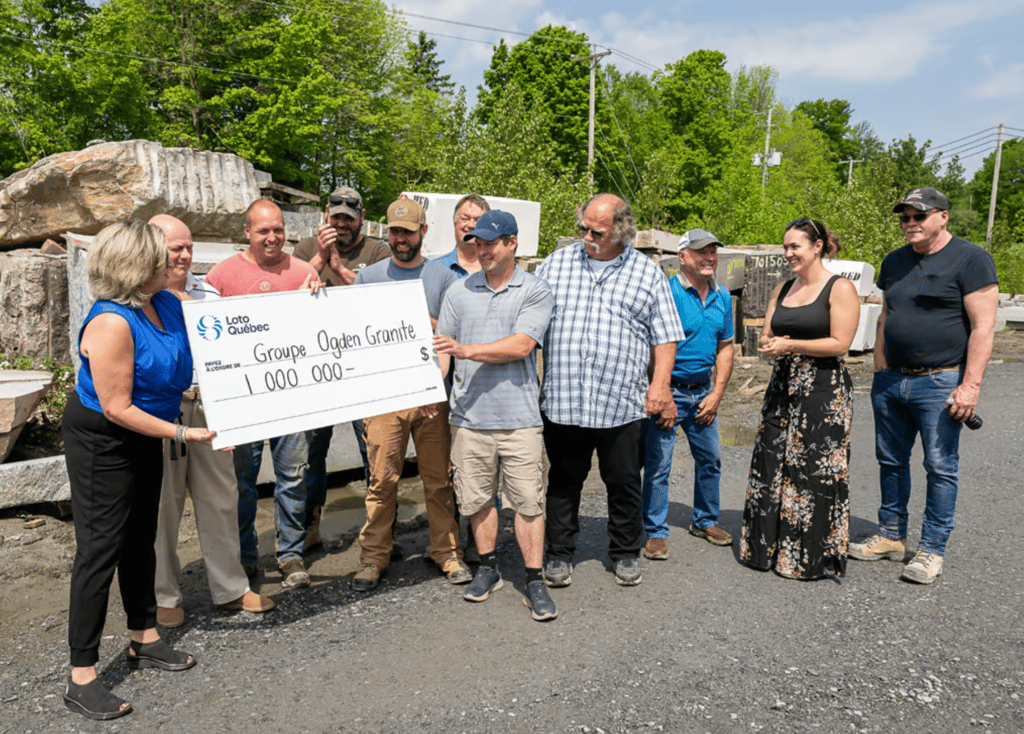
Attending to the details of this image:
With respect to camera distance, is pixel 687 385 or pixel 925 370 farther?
pixel 687 385

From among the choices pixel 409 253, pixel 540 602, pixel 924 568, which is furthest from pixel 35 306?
pixel 924 568

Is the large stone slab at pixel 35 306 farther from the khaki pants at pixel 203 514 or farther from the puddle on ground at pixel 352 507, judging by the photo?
the khaki pants at pixel 203 514

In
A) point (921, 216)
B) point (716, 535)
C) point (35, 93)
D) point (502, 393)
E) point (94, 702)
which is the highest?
point (35, 93)

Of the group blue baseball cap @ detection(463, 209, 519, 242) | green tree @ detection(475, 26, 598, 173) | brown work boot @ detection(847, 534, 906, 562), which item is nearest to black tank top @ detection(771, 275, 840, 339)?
brown work boot @ detection(847, 534, 906, 562)

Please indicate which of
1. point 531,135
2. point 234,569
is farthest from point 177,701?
point 531,135

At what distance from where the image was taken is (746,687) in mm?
3191

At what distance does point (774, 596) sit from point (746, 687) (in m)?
1.05

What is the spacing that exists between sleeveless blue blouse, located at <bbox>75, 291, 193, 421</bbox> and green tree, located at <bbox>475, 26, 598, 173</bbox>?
1432 inches

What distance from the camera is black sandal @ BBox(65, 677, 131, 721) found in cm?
292

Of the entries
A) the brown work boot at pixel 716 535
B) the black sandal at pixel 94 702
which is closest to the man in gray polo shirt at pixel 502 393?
the brown work boot at pixel 716 535

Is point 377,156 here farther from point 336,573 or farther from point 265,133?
point 336,573

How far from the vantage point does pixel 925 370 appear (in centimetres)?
429

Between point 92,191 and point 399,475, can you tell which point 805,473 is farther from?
point 92,191

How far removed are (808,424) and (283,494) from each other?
122 inches
